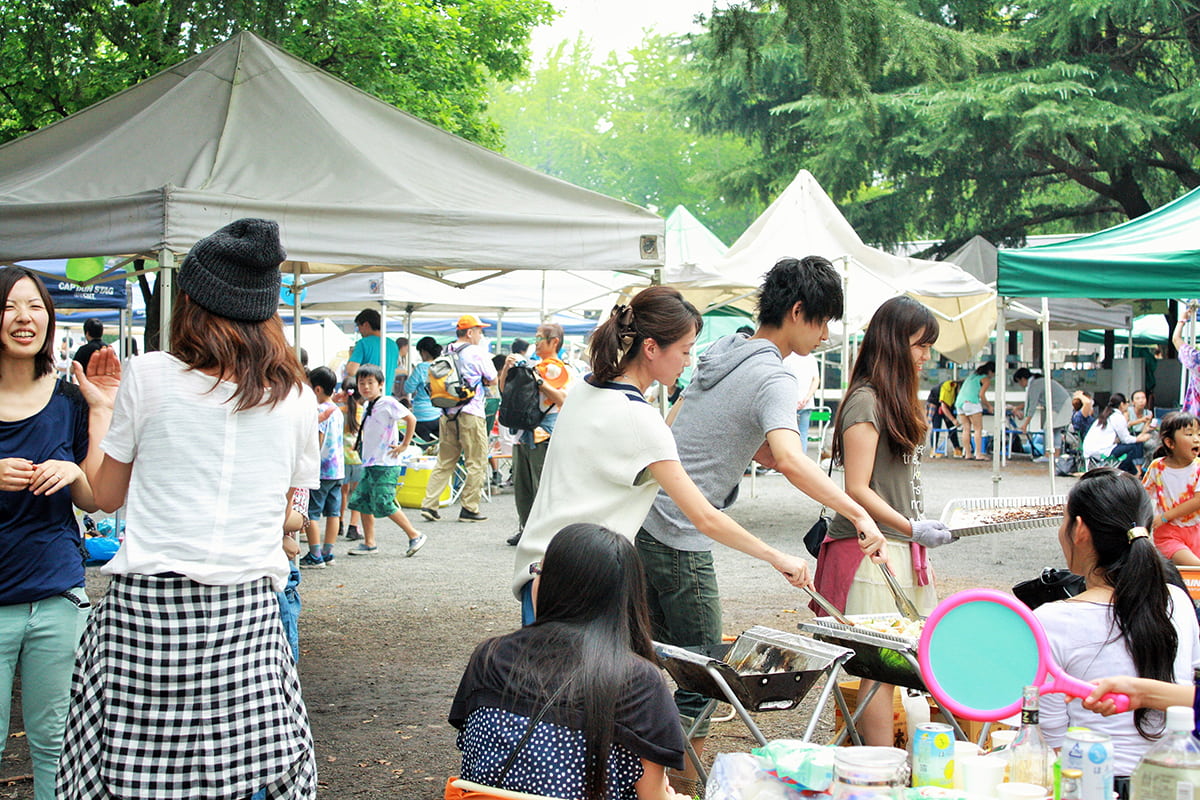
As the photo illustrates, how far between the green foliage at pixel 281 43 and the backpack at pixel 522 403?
10.8 ft

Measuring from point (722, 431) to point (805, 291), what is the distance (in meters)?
0.56

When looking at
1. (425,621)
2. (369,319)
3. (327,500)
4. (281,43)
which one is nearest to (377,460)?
(327,500)

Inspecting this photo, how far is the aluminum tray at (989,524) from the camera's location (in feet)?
14.0

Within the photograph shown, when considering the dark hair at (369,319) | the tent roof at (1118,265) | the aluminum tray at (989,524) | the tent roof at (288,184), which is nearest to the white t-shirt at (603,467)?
the aluminum tray at (989,524)

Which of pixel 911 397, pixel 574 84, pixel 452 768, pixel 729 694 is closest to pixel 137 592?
pixel 729 694

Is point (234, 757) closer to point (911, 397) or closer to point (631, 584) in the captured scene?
point (631, 584)

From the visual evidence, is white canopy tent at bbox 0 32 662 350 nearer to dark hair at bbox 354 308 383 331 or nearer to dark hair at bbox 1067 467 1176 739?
dark hair at bbox 1067 467 1176 739

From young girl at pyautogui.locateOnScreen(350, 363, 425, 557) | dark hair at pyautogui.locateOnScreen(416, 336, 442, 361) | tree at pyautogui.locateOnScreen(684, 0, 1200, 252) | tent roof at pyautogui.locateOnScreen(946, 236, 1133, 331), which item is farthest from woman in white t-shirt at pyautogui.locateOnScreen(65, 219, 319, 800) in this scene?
tent roof at pyautogui.locateOnScreen(946, 236, 1133, 331)

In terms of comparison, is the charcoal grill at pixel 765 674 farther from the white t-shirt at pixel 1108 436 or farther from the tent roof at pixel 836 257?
the white t-shirt at pixel 1108 436

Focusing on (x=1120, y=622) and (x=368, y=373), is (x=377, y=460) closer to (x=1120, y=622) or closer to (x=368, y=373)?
(x=368, y=373)

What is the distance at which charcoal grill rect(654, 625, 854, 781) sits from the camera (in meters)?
3.33

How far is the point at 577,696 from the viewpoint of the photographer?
2586mm

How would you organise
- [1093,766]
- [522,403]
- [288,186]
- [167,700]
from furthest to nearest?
1. [522,403]
2. [288,186]
3. [167,700]
4. [1093,766]

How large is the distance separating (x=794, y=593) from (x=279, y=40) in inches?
216
